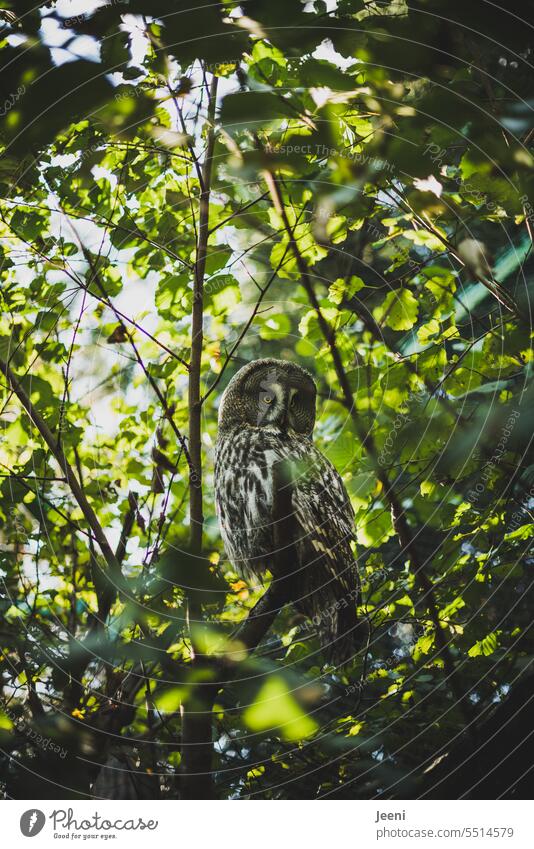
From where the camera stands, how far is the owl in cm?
133

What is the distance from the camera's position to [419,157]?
1180 millimetres

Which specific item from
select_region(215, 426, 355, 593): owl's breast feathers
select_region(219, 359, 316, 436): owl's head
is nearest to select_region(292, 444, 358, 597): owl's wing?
select_region(215, 426, 355, 593): owl's breast feathers

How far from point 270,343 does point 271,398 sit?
145mm

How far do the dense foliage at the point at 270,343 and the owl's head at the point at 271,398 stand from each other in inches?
2.3

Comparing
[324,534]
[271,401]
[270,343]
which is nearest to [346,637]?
[324,534]

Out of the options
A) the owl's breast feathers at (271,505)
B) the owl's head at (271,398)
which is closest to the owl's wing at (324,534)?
the owl's breast feathers at (271,505)

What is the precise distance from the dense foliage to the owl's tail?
0.9 inches

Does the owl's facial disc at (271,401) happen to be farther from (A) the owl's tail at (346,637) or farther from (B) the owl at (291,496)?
(A) the owl's tail at (346,637)

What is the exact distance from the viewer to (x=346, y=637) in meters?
1.33

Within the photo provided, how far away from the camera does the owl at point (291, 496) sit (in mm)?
1328

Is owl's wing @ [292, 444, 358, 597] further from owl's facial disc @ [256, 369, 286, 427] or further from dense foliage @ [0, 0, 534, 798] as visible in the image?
owl's facial disc @ [256, 369, 286, 427]

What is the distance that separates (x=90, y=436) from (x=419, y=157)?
1.01 metres

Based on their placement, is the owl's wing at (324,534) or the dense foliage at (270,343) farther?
the owl's wing at (324,534)

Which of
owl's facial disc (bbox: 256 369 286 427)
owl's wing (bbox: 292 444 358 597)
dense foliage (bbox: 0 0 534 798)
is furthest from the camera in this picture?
owl's facial disc (bbox: 256 369 286 427)
